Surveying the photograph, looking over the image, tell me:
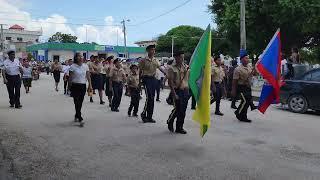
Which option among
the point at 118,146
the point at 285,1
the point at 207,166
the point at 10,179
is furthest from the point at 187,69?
the point at 285,1

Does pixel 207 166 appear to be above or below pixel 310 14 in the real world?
below

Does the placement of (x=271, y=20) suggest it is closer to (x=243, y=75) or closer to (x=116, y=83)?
(x=116, y=83)

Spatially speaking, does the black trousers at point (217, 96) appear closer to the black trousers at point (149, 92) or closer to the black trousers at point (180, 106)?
the black trousers at point (149, 92)

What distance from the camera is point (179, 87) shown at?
32.1 feet

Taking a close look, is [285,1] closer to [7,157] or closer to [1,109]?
[1,109]

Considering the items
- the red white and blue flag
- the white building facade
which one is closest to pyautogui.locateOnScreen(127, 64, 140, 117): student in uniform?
the red white and blue flag

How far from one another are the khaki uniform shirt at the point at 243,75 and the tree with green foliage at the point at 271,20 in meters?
21.1

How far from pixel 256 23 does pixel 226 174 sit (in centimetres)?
2957

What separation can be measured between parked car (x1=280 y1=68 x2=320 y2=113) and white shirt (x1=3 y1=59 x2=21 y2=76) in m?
7.71

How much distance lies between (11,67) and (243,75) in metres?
6.57

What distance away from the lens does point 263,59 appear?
11648 millimetres

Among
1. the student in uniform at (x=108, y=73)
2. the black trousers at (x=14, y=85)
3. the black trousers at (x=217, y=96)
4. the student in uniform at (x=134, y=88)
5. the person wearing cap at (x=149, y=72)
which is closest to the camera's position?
the person wearing cap at (x=149, y=72)

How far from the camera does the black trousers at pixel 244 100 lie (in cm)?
1166

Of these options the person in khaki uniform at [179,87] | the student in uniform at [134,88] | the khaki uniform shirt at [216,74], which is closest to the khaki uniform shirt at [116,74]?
the student in uniform at [134,88]
